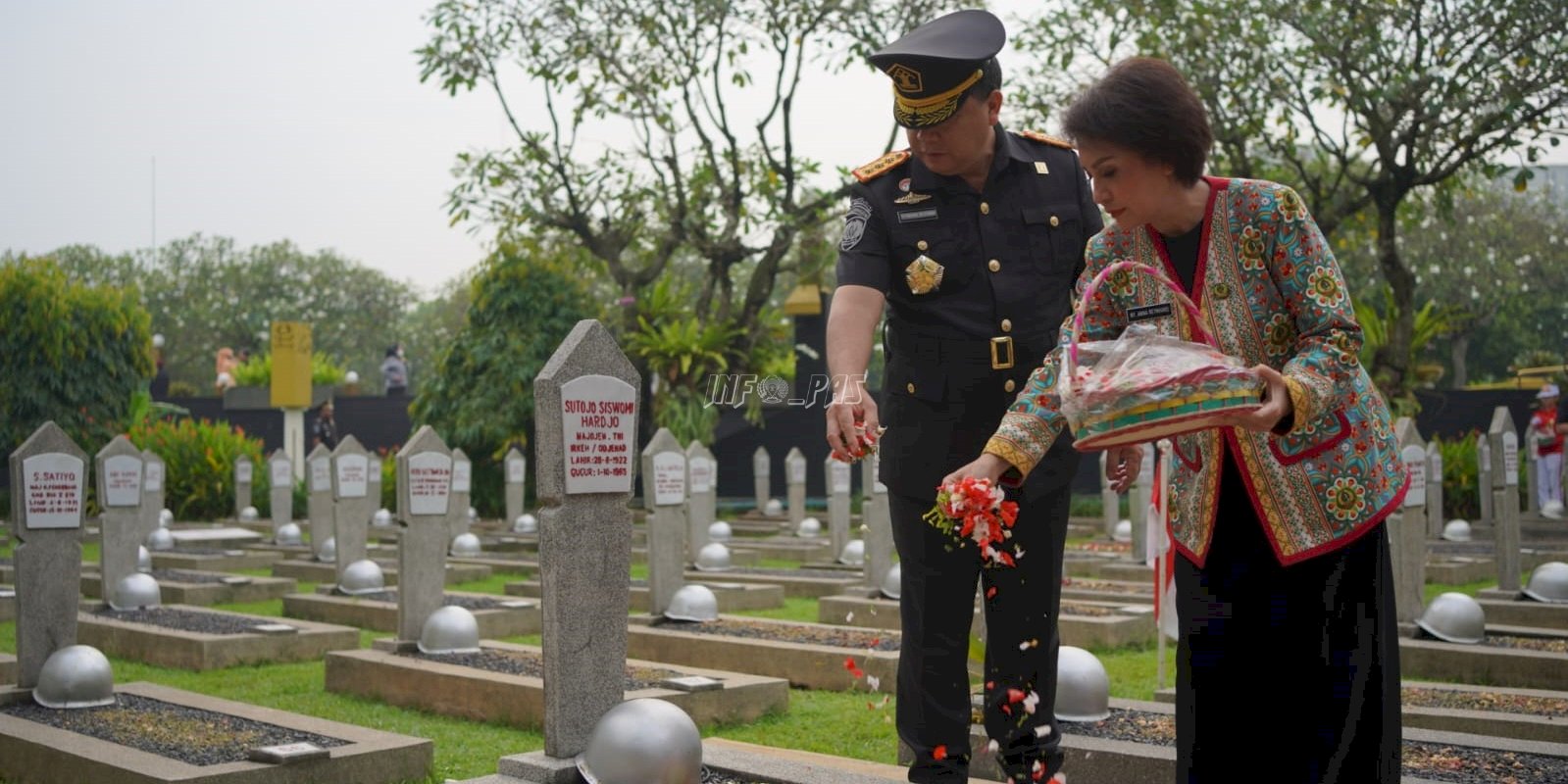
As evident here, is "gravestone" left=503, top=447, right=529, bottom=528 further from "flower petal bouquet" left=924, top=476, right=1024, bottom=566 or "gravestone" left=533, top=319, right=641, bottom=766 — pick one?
"flower petal bouquet" left=924, top=476, right=1024, bottom=566

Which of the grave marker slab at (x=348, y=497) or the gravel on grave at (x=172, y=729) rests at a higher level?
the grave marker slab at (x=348, y=497)

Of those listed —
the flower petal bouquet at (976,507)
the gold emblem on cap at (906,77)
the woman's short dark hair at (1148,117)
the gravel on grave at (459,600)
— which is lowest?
the gravel on grave at (459,600)

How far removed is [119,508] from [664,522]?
193 inches

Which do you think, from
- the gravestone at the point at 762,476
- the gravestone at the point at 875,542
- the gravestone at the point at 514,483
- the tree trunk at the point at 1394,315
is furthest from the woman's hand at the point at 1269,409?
the gravestone at the point at 762,476

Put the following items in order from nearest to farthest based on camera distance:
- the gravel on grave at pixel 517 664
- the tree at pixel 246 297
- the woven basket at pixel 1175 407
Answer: the woven basket at pixel 1175 407
the gravel on grave at pixel 517 664
the tree at pixel 246 297

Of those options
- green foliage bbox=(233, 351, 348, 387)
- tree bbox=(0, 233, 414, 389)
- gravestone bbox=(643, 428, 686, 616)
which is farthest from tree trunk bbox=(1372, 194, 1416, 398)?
tree bbox=(0, 233, 414, 389)

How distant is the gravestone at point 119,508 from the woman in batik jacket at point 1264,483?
11.0 meters

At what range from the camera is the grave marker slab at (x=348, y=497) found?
43.9 feet

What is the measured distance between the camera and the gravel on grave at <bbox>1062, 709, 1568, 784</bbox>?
523 cm

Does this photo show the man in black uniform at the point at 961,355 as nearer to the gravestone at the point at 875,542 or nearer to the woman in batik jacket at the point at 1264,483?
the woman in batik jacket at the point at 1264,483

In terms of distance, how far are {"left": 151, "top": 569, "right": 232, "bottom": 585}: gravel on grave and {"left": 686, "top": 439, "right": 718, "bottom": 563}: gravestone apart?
4475 millimetres

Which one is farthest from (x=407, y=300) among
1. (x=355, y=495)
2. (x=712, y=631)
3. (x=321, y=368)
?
(x=712, y=631)

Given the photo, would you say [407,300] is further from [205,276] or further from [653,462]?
[653,462]

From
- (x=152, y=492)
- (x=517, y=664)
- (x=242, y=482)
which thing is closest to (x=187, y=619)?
(x=517, y=664)
